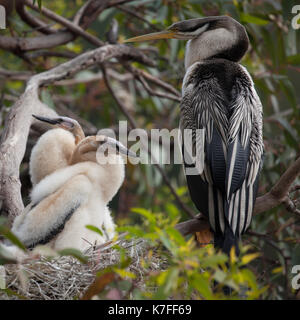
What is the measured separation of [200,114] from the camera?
2457 millimetres

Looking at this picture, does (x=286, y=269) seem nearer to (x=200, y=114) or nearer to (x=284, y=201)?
(x=284, y=201)

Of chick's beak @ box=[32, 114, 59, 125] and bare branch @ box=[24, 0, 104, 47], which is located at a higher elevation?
bare branch @ box=[24, 0, 104, 47]

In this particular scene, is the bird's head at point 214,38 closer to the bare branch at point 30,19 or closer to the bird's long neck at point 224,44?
the bird's long neck at point 224,44

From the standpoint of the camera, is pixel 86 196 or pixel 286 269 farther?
pixel 286 269

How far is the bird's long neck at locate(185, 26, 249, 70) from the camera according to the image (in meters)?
2.73

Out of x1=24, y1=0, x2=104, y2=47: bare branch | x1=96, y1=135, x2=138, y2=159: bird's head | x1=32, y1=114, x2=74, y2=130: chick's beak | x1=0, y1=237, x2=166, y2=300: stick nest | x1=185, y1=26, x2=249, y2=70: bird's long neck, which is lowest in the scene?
x1=0, y1=237, x2=166, y2=300: stick nest

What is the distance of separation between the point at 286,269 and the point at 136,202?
2.46 m

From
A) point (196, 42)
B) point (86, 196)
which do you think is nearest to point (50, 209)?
point (86, 196)

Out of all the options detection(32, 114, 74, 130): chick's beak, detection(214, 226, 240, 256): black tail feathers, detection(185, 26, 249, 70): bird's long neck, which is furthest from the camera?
detection(32, 114, 74, 130): chick's beak

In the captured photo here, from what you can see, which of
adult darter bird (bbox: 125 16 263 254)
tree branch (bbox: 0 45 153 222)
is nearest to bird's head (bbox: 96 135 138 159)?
adult darter bird (bbox: 125 16 263 254)

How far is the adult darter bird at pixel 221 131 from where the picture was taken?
2.19m

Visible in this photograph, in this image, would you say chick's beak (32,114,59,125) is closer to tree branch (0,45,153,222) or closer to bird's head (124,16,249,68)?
tree branch (0,45,153,222)

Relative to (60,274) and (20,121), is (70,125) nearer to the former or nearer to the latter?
(20,121)

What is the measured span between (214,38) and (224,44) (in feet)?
0.19
